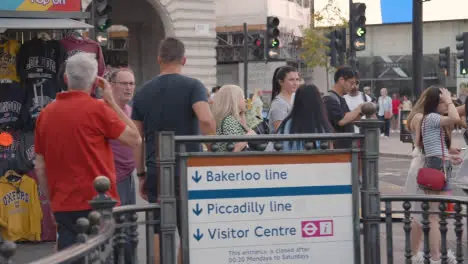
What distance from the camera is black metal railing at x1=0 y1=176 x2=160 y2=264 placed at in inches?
141

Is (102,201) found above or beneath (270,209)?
above

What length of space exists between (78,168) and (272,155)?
115 cm

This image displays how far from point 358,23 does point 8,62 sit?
17.8 metres

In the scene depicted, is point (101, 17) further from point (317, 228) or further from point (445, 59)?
point (317, 228)

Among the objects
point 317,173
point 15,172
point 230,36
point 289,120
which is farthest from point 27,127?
point 230,36

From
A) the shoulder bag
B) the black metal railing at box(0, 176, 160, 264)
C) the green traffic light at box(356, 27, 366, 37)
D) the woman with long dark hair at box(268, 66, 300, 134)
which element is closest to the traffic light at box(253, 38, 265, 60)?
the green traffic light at box(356, 27, 366, 37)

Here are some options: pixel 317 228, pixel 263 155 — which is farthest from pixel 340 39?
pixel 263 155

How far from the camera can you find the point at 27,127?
10.8 meters

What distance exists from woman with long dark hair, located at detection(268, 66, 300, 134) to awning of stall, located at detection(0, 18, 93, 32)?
2061 millimetres

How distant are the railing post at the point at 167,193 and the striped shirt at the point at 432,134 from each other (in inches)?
169

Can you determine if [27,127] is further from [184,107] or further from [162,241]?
[162,241]

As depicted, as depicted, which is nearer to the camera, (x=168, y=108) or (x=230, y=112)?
(x=168, y=108)

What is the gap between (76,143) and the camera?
6.20m

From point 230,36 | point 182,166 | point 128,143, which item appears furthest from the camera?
point 230,36
